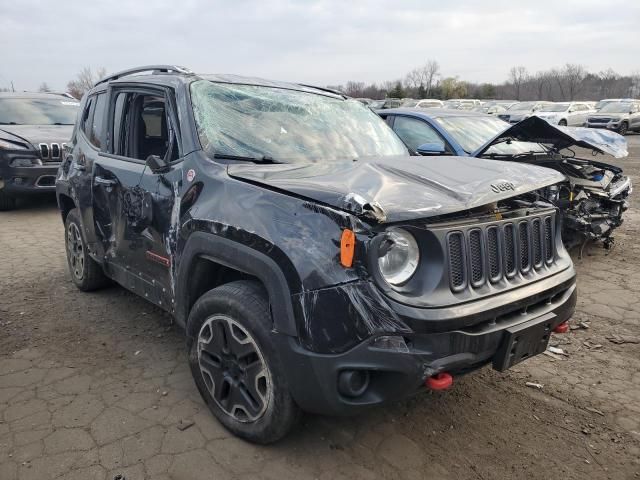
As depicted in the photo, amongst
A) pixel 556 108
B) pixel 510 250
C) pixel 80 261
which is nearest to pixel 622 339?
pixel 510 250

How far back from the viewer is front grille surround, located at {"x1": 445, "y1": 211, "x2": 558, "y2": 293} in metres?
2.26

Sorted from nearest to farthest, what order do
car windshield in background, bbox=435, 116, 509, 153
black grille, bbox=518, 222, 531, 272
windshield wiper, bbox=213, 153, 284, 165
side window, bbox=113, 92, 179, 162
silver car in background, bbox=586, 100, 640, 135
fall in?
black grille, bbox=518, 222, 531, 272
windshield wiper, bbox=213, 153, 284, 165
side window, bbox=113, 92, 179, 162
car windshield in background, bbox=435, 116, 509, 153
silver car in background, bbox=586, 100, 640, 135

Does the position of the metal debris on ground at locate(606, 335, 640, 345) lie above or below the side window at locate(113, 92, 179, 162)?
below

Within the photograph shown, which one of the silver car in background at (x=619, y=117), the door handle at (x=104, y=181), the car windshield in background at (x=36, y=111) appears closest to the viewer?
the door handle at (x=104, y=181)

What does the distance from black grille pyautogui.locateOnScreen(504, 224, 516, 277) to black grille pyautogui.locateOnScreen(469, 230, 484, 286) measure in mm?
207

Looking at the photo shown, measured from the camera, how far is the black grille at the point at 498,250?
226cm

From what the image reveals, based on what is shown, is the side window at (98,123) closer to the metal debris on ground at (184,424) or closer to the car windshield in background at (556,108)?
the metal debris on ground at (184,424)

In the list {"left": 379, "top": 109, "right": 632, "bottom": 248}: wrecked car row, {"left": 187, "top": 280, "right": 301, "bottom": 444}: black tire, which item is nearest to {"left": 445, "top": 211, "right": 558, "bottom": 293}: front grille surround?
{"left": 187, "top": 280, "right": 301, "bottom": 444}: black tire

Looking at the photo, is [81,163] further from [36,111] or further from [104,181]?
[36,111]

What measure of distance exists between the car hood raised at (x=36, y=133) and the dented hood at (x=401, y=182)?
22.2ft

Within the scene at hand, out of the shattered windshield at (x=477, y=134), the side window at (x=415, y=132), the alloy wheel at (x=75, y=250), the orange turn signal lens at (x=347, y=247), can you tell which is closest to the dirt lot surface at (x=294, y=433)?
the alloy wheel at (x=75, y=250)

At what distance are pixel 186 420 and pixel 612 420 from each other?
2.48 meters

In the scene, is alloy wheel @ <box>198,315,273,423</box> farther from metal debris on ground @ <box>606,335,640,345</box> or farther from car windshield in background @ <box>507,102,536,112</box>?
car windshield in background @ <box>507,102,536,112</box>

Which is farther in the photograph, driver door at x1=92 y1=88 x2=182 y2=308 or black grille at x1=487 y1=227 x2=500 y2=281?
driver door at x1=92 y1=88 x2=182 y2=308
